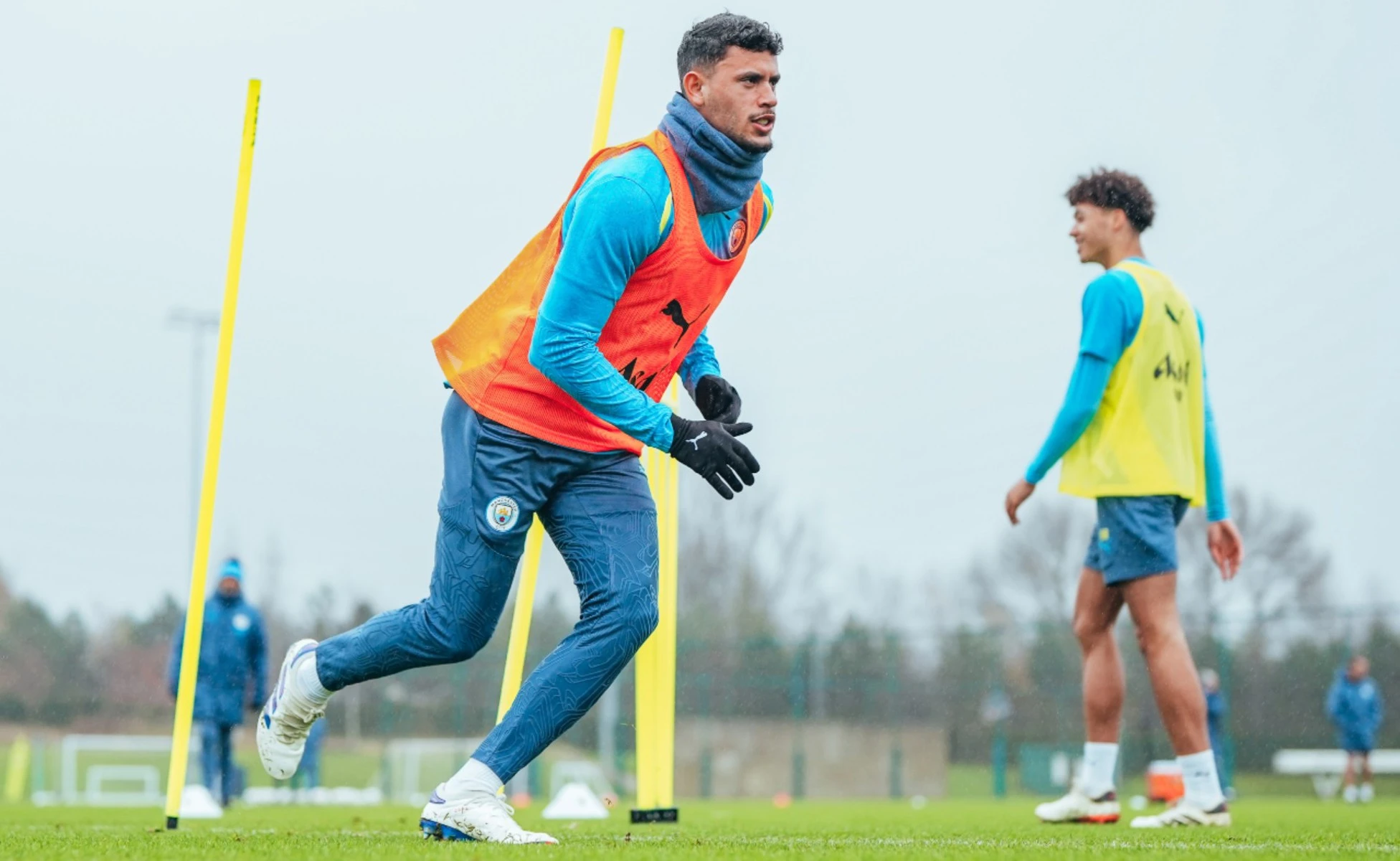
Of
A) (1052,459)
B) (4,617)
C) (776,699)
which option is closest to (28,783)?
(4,617)

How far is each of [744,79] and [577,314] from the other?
0.84 meters

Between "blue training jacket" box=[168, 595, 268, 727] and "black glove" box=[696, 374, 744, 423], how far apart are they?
29.7 feet

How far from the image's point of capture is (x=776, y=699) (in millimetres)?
31000

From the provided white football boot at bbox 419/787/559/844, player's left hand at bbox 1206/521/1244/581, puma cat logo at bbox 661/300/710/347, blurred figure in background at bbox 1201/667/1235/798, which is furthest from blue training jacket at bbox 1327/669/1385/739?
white football boot at bbox 419/787/559/844

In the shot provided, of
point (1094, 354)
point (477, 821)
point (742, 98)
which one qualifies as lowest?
point (477, 821)

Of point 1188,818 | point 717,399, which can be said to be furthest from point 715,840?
point 1188,818

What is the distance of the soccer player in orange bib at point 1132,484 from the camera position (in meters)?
6.10

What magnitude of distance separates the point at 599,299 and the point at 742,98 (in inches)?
28.5

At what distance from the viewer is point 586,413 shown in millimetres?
4480

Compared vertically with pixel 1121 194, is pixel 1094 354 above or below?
below

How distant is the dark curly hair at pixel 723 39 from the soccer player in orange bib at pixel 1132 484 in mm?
2383

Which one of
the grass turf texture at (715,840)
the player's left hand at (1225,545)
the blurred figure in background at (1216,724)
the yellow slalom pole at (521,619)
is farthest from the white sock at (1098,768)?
the blurred figure in background at (1216,724)

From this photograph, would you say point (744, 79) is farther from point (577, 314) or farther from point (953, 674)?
point (953, 674)

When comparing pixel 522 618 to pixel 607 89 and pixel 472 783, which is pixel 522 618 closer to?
pixel 472 783
